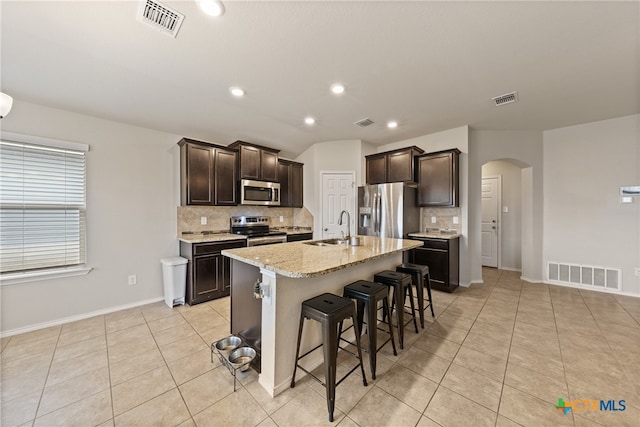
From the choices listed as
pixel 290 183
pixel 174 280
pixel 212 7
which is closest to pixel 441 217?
pixel 290 183

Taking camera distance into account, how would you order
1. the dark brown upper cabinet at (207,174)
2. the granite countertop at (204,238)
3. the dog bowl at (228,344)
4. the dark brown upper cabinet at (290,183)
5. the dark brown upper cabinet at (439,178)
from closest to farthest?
the dog bowl at (228,344), the granite countertop at (204,238), the dark brown upper cabinet at (207,174), the dark brown upper cabinet at (439,178), the dark brown upper cabinet at (290,183)

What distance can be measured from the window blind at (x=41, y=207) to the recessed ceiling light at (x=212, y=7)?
270 cm

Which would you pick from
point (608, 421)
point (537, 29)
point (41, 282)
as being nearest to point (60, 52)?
point (41, 282)

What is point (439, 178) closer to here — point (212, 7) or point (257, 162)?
point (257, 162)

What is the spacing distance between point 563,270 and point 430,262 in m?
2.43

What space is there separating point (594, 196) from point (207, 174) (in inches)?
248

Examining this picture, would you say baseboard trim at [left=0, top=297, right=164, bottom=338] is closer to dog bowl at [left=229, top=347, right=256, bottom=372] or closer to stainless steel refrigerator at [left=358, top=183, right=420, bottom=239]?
dog bowl at [left=229, top=347, right=256, bottom=372]

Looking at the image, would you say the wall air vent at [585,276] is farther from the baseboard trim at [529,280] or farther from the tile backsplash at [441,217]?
the tile backsplash at [441,217]

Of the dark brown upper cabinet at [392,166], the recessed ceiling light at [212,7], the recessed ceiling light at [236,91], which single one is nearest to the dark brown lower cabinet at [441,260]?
the dark brown upper cabinet at [392,166]

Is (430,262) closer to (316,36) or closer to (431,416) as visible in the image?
(431,416)

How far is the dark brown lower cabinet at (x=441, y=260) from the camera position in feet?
12.5

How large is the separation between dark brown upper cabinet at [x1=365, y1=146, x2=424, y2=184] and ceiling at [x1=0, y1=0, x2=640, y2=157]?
37.4 inches

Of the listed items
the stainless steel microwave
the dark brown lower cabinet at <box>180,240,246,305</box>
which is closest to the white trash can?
the dark brown lower cabinet at <box>180,240,246,305</box>

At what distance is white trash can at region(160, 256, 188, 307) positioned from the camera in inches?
132
